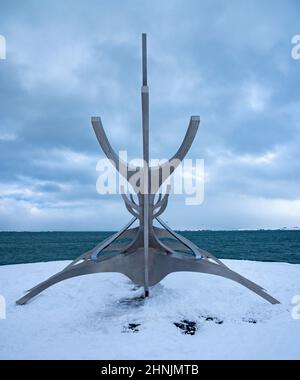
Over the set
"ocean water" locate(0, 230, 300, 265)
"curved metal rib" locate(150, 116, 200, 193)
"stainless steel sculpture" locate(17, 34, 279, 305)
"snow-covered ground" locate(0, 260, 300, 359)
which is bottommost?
"ocean water" locate(0, 230, 300, 265)

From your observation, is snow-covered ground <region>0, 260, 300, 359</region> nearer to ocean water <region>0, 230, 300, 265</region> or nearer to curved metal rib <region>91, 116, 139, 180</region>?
curved metal rib <region>91, 116, 139, 180</region>

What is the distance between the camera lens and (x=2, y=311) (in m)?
9.24

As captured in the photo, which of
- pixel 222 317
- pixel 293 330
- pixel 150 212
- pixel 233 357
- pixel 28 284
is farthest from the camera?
pixel 28 284

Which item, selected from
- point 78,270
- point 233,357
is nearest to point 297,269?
point 233,357

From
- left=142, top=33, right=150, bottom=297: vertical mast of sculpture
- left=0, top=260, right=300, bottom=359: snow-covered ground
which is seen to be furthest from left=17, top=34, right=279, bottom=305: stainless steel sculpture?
left=0, top=260, right=300, bottom=359: snow-covered ground

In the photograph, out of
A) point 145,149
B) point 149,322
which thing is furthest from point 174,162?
point 149,322

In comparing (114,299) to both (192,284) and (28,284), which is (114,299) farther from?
(28,284)

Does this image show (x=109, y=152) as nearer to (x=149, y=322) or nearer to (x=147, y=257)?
(x=147, y=257)

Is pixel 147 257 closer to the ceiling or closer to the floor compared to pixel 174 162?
closer to the floor

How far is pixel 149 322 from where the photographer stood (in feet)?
26.9

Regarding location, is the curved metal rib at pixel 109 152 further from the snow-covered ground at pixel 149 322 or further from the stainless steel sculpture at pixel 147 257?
the snow-covered ground at pixel 149 322

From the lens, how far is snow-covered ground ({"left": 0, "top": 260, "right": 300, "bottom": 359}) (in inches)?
261

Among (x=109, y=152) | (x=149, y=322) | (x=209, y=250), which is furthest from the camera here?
(x=209, y=250)

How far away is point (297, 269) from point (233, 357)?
1206 centimetres
